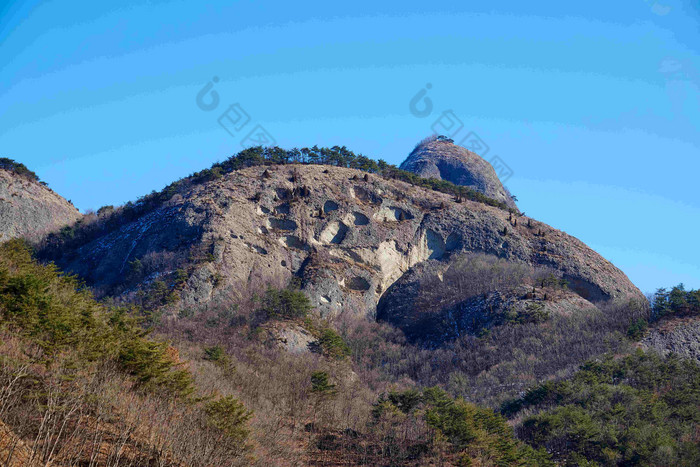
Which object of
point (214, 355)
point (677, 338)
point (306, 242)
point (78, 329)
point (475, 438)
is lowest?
point (78, 329)

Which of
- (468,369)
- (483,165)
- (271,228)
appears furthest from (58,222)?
(483,165)

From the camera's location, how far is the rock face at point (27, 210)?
227 feet

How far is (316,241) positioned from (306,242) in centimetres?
115

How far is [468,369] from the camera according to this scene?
5159 cm

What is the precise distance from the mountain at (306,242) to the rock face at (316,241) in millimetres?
126

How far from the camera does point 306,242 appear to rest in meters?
67.1

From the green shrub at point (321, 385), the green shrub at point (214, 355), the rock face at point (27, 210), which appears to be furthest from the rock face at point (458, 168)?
the green shrub at point (321, 385)

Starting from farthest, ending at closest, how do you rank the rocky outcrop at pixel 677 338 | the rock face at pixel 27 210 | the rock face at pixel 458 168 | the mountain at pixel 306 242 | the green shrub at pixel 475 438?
1. the rock face at pixel 458 168
2. the rock face at pixel 27 210
3. the mountain at pixel 306 242
4. the rocky outcrop at pixel 677 338
5. the green shrub at pixel 475 438

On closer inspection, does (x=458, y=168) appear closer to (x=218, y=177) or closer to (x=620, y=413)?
(x=218, y=177)

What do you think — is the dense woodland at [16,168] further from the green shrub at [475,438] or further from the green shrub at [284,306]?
the green shrub at [475,438]

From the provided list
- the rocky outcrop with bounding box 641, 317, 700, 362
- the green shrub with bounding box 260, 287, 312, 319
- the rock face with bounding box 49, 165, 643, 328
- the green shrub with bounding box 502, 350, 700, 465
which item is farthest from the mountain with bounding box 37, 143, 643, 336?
the green shrub with bounding box 502, 350, 700, 465

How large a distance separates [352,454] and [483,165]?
97.4 metres

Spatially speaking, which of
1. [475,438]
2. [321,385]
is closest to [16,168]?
[321,385]

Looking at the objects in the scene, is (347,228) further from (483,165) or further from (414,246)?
(483,165)
